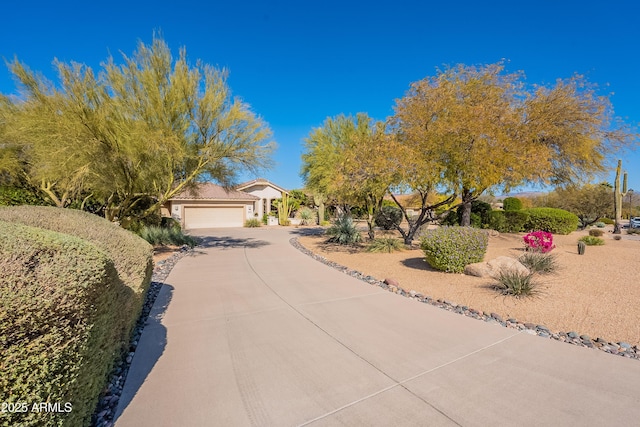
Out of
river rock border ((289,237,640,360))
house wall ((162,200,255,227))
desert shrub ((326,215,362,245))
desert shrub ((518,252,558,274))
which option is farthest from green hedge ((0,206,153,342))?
house wall ((162,200,255,227))

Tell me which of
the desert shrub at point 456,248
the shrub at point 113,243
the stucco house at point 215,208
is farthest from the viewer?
the stucco house at point 215,208

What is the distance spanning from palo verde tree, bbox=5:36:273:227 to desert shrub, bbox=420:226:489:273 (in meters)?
7.13

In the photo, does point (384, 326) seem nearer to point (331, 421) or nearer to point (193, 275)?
point (331, 421)

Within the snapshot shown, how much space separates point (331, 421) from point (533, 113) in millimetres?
13734

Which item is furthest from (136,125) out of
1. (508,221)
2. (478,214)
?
(508,221)

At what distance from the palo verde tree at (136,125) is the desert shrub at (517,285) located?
880 cm

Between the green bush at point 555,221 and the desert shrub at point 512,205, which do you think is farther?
the desert shrub at point 512,205

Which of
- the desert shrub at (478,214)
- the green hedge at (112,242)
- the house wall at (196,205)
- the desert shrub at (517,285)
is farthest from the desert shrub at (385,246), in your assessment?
the house wall at (196,205)

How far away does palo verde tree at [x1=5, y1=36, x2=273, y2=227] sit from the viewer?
7.74m

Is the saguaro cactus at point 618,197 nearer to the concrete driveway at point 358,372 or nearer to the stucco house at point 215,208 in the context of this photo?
the concrete driveway at point 358,372

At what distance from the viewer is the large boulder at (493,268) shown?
6.57 m

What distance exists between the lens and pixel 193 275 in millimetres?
7402

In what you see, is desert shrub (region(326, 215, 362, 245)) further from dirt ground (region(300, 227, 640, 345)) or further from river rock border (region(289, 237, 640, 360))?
river rock border (region(289, 237, 640, 360))

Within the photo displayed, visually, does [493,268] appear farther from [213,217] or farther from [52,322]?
[213,217]
